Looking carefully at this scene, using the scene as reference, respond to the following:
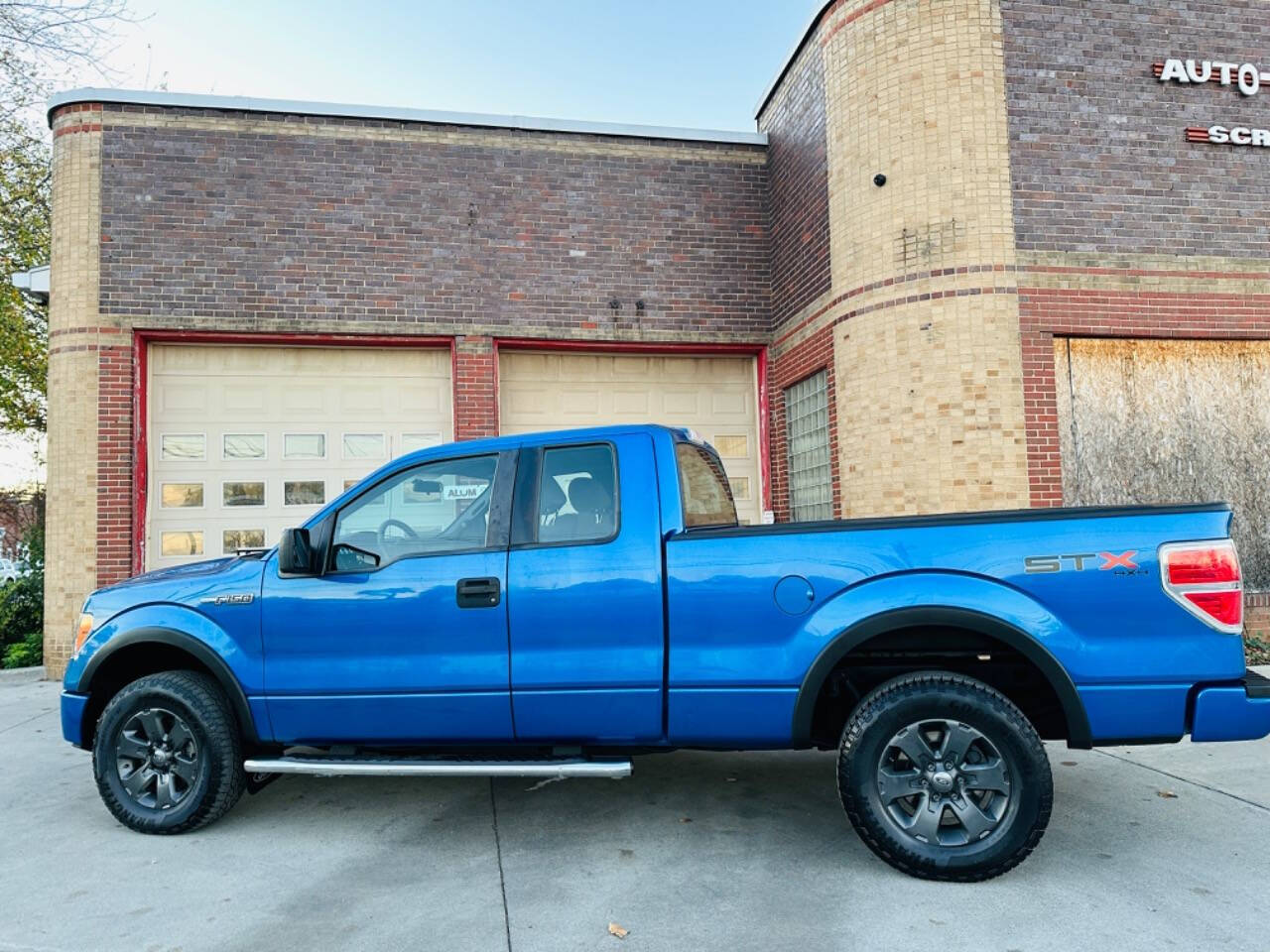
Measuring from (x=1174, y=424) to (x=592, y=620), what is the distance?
7488 millimetres

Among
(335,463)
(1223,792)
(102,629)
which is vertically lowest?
(1223,792)

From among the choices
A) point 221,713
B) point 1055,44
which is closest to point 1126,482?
point 1055,44

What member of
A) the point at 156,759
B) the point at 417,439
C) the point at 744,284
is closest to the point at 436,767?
the point at 156,759

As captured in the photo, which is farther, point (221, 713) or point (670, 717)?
point (221, 713)

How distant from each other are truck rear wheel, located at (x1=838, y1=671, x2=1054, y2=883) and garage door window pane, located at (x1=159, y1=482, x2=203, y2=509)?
824 cm

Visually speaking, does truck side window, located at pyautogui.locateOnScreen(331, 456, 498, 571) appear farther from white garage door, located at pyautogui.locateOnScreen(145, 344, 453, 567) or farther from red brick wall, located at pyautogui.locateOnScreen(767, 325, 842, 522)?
white garage door, located at pyautogui.locateOnScreen(145, 344, 453, 567)

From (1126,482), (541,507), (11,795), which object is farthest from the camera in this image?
(1126,482)

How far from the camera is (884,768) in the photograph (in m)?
3.58

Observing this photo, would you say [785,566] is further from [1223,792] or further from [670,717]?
[1223,792]

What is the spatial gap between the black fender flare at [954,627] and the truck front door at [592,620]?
2.11ft

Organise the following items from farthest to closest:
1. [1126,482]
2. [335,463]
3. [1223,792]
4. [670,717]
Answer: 1. [335,463]
2. [1126,482]
3. [1223,792]
4. [670,717]

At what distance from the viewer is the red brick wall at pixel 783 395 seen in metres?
9.16

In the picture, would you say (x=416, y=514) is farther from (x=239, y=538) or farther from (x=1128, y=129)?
(x=1128, y=129)

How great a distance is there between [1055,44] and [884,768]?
26.5 feet
